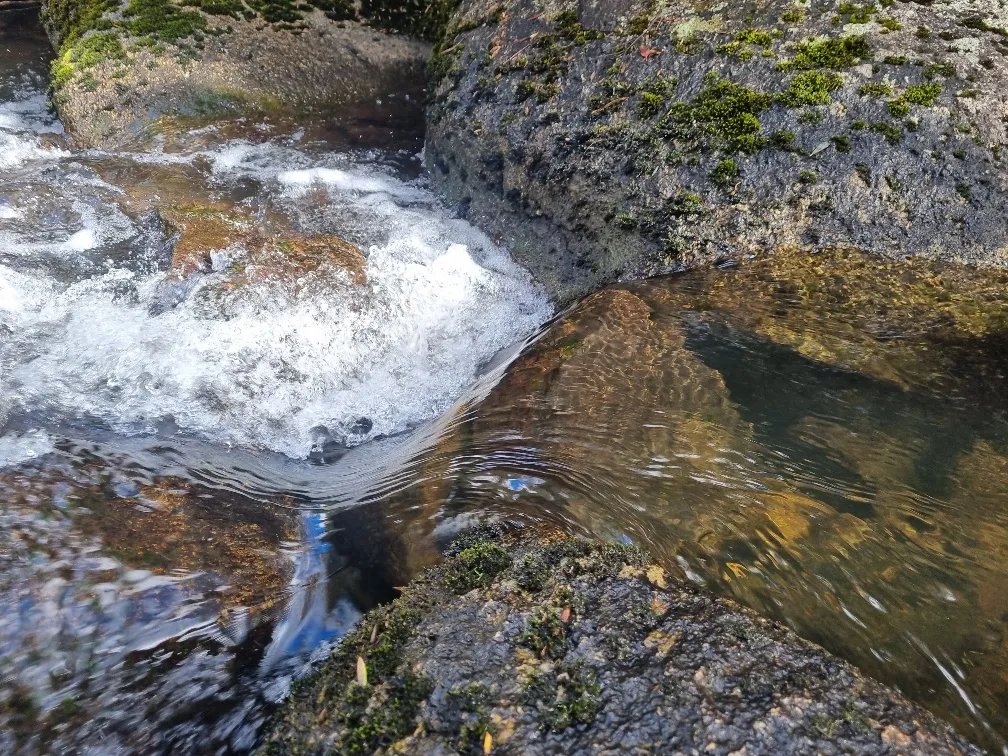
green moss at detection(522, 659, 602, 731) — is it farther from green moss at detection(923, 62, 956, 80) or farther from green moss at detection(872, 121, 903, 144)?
green moss at detection(923, 62, 956, 80)

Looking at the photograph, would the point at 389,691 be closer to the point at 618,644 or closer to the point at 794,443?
the point at 618,644

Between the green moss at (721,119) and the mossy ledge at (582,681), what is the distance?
12.7 feet

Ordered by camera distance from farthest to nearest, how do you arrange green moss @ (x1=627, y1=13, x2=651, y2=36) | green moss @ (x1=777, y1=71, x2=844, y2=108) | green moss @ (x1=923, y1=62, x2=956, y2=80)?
green moss @ (x1=627, y1=13, x2=651, y2=36), green moss @ (x1=777, y1=71, x2=844, y2=108), green moss @ (x1=923, y1=62, x2=956, y2=80)

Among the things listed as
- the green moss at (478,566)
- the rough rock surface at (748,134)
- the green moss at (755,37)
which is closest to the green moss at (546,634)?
the green moss at (478,566)

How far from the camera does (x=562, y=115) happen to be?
19.5ft

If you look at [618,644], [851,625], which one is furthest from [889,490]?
[618,644]

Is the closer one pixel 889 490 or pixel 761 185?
pixel 889 490

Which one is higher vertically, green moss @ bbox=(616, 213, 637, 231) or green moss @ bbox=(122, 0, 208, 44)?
green moss @ bbox=(122, 0, 208, 44)

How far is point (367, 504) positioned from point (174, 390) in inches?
75.0

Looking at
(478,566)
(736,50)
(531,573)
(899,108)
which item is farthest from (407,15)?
(531,573)

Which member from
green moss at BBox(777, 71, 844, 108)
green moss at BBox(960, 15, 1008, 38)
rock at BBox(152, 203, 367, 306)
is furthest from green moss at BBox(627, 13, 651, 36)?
rock at BBox(152, 203, 367, 306)

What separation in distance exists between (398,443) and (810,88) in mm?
4213

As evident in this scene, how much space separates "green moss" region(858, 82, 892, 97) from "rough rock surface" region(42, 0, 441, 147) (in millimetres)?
5739

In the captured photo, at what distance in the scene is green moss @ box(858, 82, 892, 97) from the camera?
5.12 m
